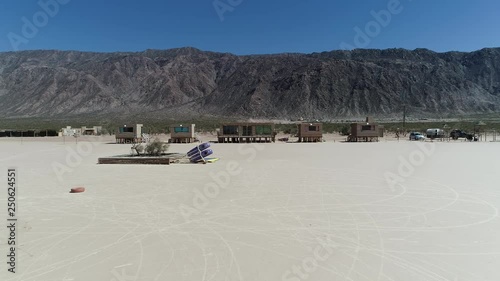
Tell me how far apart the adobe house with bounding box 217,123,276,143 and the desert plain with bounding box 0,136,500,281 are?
2286cm

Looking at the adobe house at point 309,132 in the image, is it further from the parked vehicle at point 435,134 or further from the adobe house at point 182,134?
the parked vehicle at point 435,134

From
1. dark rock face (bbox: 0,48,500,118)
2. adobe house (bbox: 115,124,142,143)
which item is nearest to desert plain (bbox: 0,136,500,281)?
adobe house (bbox: 115,124,142,143)

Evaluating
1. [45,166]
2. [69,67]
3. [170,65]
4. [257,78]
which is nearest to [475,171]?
[45,166]

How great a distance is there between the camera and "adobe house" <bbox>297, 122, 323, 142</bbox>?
37.5 metres

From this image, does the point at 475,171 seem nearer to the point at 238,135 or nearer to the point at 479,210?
the point at 479,210

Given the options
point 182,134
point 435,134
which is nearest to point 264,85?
point 435,134

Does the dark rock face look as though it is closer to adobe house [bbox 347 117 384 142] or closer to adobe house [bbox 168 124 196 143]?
adobe house [bbox 347 117 384 142]

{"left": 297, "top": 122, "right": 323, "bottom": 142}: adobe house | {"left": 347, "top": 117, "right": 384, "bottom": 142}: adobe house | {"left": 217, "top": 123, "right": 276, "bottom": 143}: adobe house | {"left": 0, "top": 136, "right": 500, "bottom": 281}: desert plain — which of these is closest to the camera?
{"left": 0, "top": 136, "right": 500, "bottom": 281}: desert plain

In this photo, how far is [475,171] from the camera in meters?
15.2

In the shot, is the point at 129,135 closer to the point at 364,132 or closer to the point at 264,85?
the point at 364,132

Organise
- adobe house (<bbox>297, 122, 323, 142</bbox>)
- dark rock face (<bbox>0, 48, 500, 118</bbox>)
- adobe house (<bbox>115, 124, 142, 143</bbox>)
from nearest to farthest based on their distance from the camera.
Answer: adobe house (<bbox>115, 124, 142, 143</bbox>), adobe house (<bbox>297, 122, 323, 142</bbox>), dark rock face (<bbox>0, 48, 500, 118</bbox>)

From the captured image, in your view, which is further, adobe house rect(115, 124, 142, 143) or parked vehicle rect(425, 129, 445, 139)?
parked vehicle rect(425, 129, 445, 139)

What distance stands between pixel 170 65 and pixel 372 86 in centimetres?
6531

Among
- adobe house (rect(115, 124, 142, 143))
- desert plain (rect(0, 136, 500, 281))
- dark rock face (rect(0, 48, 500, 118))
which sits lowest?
desert plain (rect(0, 136, 500, 281))
